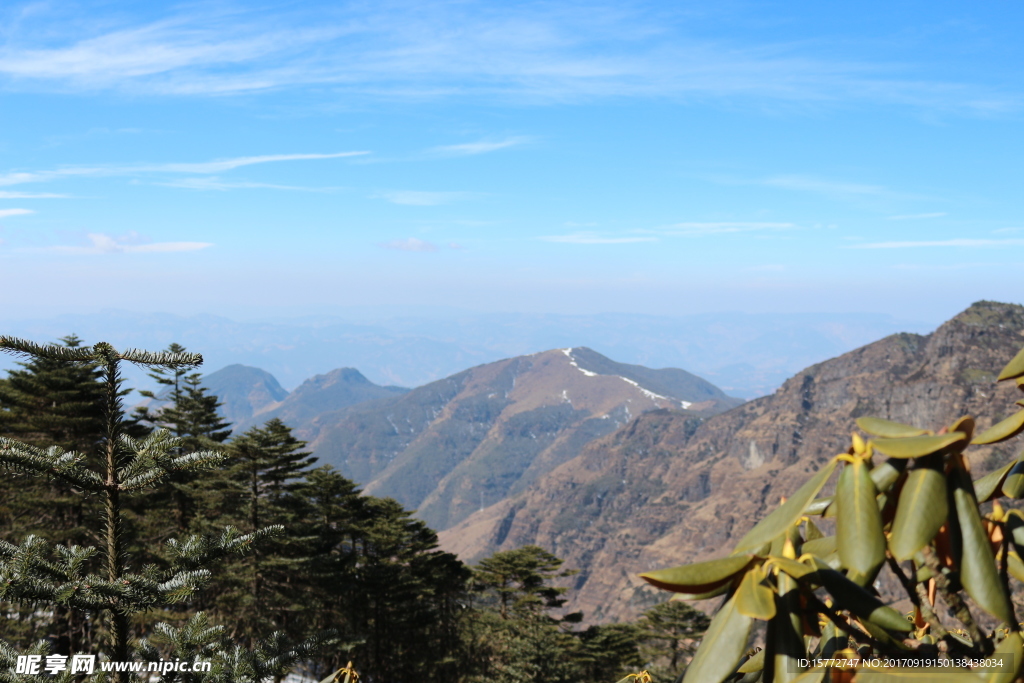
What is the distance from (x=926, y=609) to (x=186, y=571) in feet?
15.6

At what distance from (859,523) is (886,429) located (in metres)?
0.21

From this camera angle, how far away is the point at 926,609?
55.4 inches

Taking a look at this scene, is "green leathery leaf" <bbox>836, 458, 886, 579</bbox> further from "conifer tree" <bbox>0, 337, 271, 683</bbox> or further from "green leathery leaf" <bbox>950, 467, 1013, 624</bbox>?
"conifer tree" <bbox>0, 337, 271, 683</bbox>

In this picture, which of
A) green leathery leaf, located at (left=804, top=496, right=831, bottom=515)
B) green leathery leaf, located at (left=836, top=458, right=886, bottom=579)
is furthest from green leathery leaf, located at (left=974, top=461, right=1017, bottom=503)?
green leathery leaf, located at (left=836, top=458, right=886, bottom=579)

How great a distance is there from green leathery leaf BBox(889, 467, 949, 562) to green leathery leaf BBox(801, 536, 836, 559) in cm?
26

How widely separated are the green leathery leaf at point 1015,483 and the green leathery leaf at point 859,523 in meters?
0.79

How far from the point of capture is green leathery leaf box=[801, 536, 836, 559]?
4.39 ft

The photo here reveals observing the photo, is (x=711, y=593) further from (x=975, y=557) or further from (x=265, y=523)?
(x=265, y=523)

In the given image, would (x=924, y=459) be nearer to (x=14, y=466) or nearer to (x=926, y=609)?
(x=926, y=609)

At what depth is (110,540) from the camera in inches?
176

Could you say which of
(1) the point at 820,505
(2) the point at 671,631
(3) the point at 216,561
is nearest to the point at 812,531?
(1) the point at 820,505

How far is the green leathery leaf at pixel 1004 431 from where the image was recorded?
1.39 metres

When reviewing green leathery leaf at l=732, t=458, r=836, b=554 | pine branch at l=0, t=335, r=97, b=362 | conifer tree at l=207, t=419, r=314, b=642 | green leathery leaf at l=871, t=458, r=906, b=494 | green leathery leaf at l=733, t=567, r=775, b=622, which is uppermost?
pine branch at l=0, t=335, r=97, b=362

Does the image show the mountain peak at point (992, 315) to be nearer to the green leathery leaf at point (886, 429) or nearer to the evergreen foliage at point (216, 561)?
the evergreen foliage at point (216, 561)
